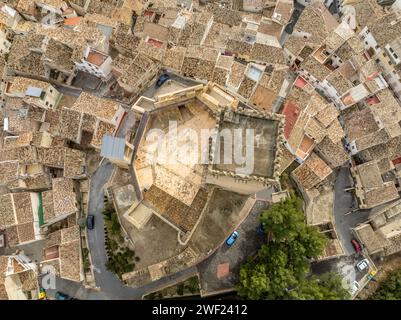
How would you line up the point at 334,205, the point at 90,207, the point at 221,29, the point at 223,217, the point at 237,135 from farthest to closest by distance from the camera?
the point at 221,29
the point at 334,205
the point at 90,207
the point at 223,217
the point at 237,135

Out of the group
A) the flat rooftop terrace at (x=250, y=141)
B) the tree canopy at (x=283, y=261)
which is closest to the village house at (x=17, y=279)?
the tree canopy at (x=283, y=261)

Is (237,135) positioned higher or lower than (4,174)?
lower

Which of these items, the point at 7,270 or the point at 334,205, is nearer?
the point at 7,270

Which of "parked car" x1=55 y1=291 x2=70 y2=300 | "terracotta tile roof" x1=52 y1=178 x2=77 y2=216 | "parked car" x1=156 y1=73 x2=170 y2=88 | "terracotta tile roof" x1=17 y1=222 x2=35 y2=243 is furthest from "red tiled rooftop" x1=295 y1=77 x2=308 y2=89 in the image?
"parked car" x1=55 y1=291 x2=70 y2=300

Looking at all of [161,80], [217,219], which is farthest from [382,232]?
[161,80]

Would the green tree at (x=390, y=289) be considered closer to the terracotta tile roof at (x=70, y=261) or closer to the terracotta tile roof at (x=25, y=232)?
the terracotta tile roof at (x=70, y=261)

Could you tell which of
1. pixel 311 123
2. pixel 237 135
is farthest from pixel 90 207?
pixel 311 123

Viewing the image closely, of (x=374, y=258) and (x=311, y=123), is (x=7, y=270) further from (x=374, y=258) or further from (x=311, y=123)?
(x=374, y=258)
